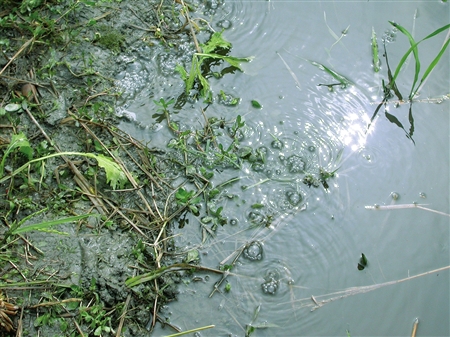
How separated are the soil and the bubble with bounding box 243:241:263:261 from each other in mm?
320

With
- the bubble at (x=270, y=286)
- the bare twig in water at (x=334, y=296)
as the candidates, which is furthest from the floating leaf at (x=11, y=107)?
the bare twig in water at (x=334, y=296)

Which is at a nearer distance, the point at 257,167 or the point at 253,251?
the point at 253,251

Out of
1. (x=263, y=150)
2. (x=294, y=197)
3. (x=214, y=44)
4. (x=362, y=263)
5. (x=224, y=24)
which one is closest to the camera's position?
(x=362, y=263)

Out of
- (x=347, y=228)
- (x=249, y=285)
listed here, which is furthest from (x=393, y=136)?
(x=249, y=285)

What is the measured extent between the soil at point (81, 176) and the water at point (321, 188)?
0.15 m

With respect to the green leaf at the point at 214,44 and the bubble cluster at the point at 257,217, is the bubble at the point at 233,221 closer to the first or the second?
the bubble cluster at the point at 257,217

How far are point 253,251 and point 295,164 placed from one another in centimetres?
52

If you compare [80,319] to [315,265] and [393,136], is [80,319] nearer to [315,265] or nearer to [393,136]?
[315,265]

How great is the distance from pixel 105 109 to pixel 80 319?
1.12 meters

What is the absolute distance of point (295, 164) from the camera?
234 cm

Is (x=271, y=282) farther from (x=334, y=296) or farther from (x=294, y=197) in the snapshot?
(x=294, y=197)

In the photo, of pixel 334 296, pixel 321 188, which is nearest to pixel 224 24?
pixel 321 188

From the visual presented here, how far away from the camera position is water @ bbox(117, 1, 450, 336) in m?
2.03

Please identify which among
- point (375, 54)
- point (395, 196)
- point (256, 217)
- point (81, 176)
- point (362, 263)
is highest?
point (375, 54)
